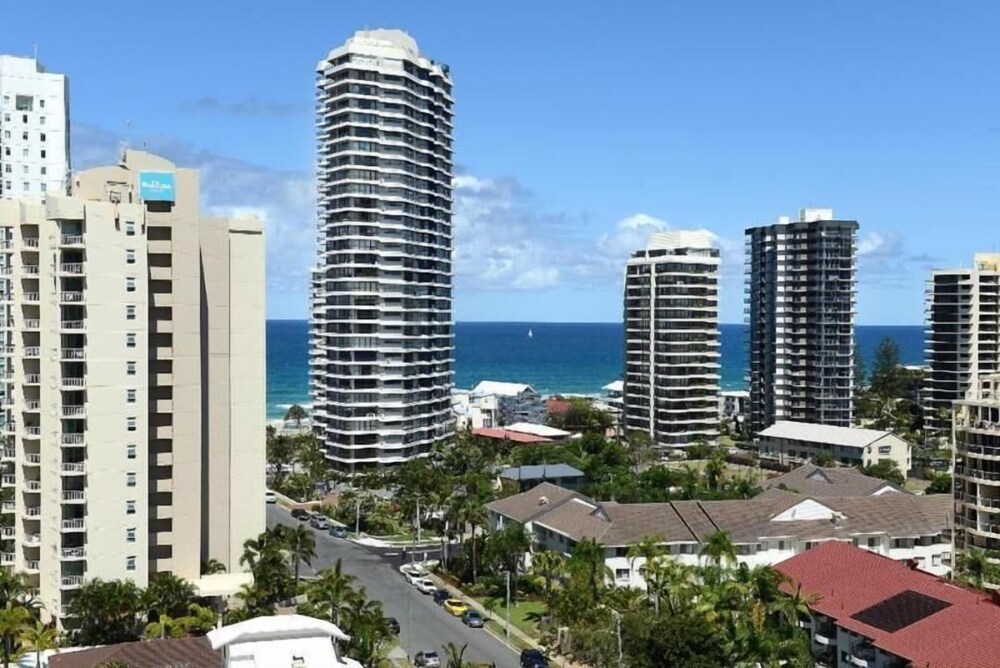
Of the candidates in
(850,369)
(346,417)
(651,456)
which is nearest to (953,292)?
(850,369)

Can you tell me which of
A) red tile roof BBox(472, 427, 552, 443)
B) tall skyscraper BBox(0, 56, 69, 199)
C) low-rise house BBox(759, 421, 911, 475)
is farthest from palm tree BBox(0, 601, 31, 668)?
low-rise house BBox(759, 421, 911, 475)

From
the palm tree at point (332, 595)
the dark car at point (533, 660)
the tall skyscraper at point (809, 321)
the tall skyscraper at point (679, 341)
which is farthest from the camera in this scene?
the tall skyscraper at point (809, 321)

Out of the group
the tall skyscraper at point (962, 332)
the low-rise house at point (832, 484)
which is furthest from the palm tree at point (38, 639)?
the tall skyscraper at point (962, 332)

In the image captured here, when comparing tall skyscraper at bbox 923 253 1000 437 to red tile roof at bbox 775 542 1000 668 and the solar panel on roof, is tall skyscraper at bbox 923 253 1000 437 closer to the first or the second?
red tile roof at bbox 775 542 1000 668

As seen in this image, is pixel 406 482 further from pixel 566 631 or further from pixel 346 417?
pixel 566 631

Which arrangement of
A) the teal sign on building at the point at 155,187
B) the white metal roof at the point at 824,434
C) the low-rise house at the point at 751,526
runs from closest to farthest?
the teal sign on building at the point at 155,187, the low-rise house at the point at 751,526, the white metal roof at the point at 824,434

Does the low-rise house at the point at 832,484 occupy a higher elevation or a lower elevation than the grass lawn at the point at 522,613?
higher

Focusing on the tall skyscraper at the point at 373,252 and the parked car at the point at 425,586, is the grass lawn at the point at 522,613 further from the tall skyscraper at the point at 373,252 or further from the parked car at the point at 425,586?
the tall skyscraper at the point at 373,252
